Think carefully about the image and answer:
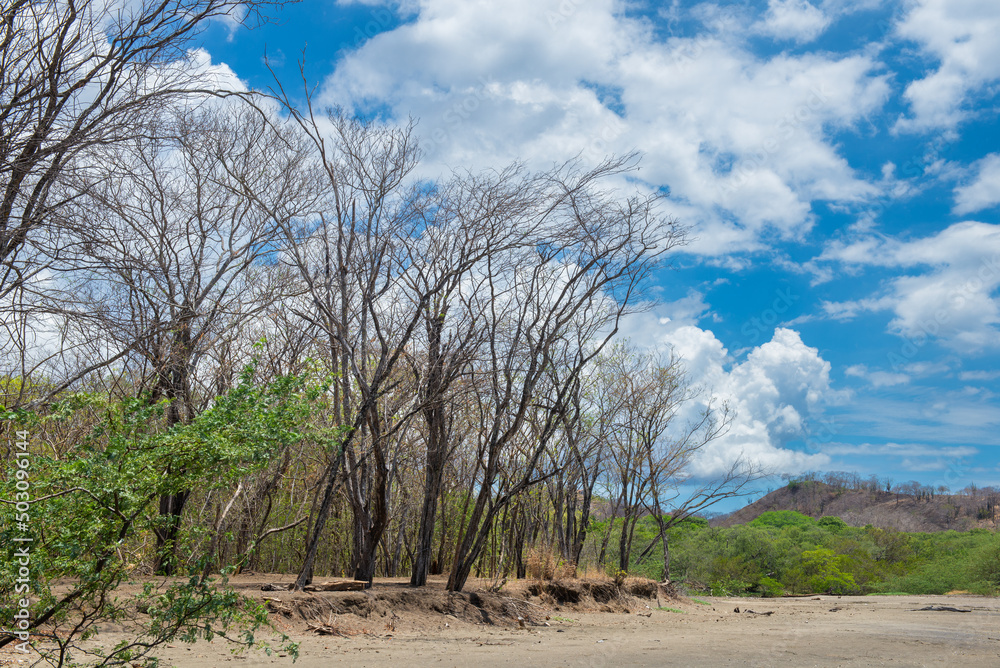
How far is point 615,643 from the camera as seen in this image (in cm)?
1003

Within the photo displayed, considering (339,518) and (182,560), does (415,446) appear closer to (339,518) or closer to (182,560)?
(339,518)

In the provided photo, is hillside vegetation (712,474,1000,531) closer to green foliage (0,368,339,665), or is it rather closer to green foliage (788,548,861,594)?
green foliage (788,548,861,594)

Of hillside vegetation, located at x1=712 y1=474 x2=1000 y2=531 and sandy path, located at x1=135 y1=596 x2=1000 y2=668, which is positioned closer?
sandy path, located at x1=135 y1=596 x2=1000 y2=668

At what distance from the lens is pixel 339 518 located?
19.8 m

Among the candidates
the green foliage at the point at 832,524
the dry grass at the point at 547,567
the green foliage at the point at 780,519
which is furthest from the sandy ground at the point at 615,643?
the green foliage at the point at 780,519

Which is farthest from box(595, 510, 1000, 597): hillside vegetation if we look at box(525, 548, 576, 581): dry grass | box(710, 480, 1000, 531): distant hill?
box(525, 548, 576, 581): dry grass

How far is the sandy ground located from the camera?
7969 millimetres

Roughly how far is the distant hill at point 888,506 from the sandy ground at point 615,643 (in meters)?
41.9

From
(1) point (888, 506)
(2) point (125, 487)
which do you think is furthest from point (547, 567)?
(1) point (888, 506)

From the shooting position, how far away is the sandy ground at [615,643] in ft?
26.1

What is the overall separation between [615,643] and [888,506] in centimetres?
6495

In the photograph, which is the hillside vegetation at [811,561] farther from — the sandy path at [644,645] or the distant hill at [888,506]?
the sandy path at [644,645]

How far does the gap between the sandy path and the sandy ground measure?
0.05ft

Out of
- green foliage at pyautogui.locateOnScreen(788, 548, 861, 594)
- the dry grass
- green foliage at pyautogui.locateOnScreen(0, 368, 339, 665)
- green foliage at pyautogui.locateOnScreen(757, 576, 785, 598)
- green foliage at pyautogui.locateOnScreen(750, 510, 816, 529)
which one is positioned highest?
green foliage at pyautogui.locateOnScreen(750, 510, 816, 529)
